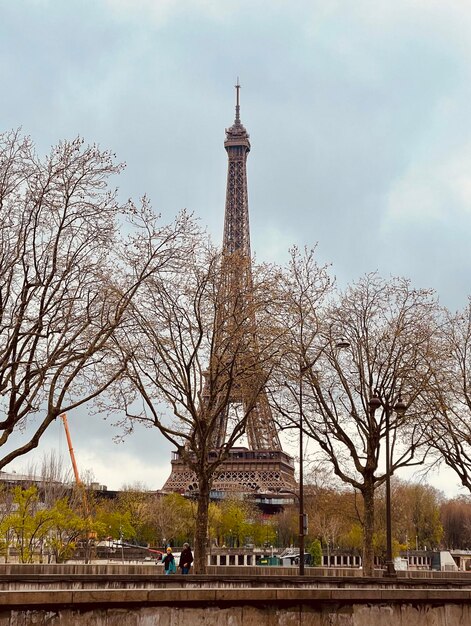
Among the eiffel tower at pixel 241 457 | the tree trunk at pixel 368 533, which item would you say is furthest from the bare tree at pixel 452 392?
the eiffel tower at pixel 241 457

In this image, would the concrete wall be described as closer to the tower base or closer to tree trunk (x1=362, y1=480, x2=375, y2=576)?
tree trunk (x1=362, y1=480, x2=375, y2=576)

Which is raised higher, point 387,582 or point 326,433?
point 326,433

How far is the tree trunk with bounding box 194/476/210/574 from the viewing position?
1299 inches

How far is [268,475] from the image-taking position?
124250mm

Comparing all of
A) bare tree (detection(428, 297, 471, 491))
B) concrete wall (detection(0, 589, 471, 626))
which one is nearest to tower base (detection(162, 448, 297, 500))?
bare tree (detection(428, 297, 471, 491))

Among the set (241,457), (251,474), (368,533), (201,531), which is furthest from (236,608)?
(241,457)

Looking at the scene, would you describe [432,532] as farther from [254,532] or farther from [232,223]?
[232,223]

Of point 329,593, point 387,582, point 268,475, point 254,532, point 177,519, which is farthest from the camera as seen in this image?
point 268,475

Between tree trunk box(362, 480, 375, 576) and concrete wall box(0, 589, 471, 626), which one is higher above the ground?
tree trunk box(362, 480, 375, 576)

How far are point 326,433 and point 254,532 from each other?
262ft

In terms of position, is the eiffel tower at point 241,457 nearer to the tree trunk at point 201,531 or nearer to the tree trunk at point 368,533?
the tree trunk at point 368,533

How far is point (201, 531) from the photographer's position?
1318 inches

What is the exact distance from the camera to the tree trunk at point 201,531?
1299 inches

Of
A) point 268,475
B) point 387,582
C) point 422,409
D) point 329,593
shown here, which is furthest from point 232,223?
point 329,593
